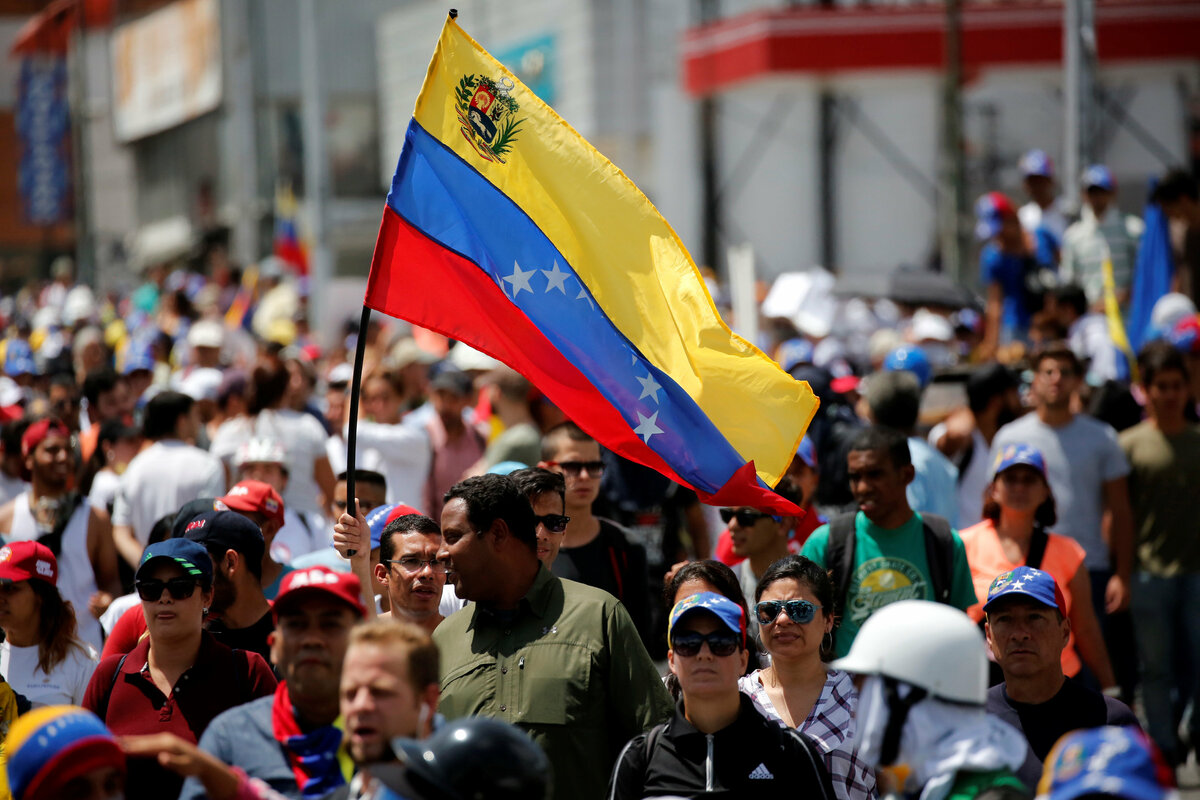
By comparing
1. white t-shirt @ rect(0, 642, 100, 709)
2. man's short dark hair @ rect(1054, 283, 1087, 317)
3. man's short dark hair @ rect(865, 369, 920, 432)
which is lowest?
white t-shirt @ rect(0, 642, 100, 709)

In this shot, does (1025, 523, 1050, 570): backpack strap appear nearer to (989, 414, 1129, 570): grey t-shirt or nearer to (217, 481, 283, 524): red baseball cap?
(989, 414, 1129, 570): grey t-shirt

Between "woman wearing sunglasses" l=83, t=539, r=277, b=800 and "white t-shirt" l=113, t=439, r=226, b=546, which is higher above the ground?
"white t-shirt" l=113, t=439, r=226, b=546

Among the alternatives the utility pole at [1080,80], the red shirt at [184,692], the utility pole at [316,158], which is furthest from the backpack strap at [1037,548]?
the utility pole at [316,158]

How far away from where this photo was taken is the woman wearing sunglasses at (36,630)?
20.1ft

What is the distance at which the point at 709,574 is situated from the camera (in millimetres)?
5652

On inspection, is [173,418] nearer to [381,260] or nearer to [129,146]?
[381,260]

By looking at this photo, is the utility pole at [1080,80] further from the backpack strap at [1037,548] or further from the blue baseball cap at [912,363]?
the backpack strap at [1037,548]

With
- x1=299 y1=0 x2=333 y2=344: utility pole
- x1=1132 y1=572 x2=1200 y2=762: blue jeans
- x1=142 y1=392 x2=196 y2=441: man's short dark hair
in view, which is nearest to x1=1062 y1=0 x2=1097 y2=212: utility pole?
x1=1132 y1=572 x2=1200 y2=762: blue jeans

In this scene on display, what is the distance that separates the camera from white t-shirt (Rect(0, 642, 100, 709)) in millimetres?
6031

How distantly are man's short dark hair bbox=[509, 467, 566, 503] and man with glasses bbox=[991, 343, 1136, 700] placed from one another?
2.79 m

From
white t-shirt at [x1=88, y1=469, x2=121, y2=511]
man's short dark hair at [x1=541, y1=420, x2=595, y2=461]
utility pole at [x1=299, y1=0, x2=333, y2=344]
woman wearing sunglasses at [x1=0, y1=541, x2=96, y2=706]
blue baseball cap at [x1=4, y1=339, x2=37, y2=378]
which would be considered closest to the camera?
woman wearing sunglasses at [x1=0, y1=541, x2=96, y2=706]

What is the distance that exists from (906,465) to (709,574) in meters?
1.45

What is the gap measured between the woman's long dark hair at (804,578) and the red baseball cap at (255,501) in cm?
223

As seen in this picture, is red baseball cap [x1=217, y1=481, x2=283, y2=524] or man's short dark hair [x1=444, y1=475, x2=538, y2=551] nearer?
man's short dark hair [x1=444, y1=475, x2=538, y2=551]
